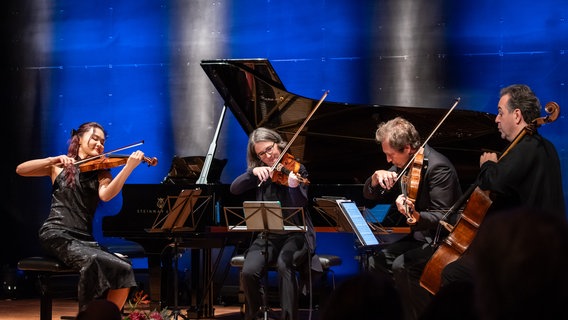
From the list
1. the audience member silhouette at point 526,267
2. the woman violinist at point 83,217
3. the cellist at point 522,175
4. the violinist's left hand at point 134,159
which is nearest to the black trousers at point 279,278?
the woman violinist at point 83,217

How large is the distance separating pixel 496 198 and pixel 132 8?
5354 mm

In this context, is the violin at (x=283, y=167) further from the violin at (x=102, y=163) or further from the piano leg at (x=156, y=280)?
the piano leg at (x=156, y=280)

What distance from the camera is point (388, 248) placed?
15.8 feet

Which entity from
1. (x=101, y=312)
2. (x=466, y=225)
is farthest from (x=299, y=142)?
(x=101, y=312)

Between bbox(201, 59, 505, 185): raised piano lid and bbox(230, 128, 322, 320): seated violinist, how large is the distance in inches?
14.9

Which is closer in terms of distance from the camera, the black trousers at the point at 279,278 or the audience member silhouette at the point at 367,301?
the audience member silhouette at the point at 367,301

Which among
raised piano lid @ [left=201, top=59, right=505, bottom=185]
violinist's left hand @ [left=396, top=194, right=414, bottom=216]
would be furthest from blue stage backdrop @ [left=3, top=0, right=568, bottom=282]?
violinist's left hand @ [left=396, top=194, right=414, bottom=216]

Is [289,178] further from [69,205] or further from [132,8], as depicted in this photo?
[132,8]

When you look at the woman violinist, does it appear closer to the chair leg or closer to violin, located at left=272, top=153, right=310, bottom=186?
the chair leg

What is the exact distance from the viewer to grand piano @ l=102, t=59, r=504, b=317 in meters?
5.41

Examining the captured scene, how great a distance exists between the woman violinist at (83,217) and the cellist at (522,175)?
86.9 inches

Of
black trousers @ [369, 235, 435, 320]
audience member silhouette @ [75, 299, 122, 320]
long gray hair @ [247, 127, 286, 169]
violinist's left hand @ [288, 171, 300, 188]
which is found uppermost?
long gray hair @ [247, 127, 286, 169]

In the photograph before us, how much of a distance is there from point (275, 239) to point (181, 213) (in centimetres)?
68

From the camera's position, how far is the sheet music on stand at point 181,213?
4.98 m
